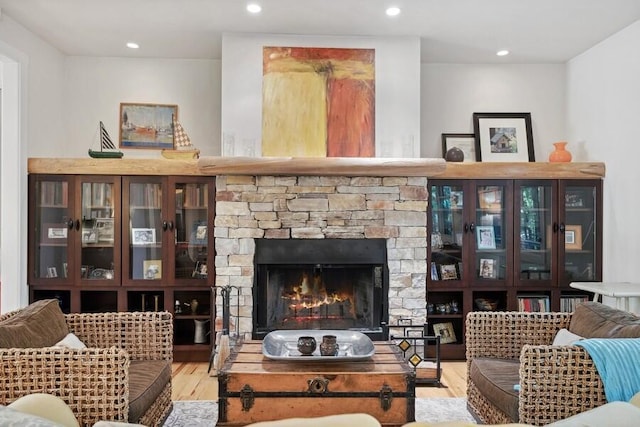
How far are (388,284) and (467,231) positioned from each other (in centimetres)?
87

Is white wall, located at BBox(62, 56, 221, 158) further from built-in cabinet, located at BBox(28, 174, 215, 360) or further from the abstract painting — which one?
the abstract painting

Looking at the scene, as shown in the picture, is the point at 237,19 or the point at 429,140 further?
the point at 429,140

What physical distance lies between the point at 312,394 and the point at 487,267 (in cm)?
254

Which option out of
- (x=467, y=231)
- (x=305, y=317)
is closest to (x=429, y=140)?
(x=467, y=231)

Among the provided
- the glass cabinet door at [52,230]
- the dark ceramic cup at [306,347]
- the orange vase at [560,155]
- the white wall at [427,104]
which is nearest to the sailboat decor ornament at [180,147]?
the white wall at [427,104]

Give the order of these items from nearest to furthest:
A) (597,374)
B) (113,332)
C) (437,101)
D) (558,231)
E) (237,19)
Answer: (597,374), (113,332), (237,19), (558,231), (437,101)

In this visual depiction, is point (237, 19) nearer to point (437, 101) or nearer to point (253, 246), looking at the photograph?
point (253, 246)

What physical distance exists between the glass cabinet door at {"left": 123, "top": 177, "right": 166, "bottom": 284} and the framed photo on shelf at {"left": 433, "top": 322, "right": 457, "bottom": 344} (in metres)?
2.45

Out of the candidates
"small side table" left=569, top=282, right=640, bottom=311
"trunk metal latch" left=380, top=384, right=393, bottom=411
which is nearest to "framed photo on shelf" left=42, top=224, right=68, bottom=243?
"trunk metal latch" left=380, top=384, right=393, bottom=411

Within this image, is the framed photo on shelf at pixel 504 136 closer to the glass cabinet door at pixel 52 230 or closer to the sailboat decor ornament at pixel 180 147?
the sailboat decor ornament at pixel 180 147

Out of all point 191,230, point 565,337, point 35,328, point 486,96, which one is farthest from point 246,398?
point 486,96

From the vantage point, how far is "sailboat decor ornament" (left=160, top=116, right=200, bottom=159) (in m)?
4.17

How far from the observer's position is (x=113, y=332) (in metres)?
2.80

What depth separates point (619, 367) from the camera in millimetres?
1875
